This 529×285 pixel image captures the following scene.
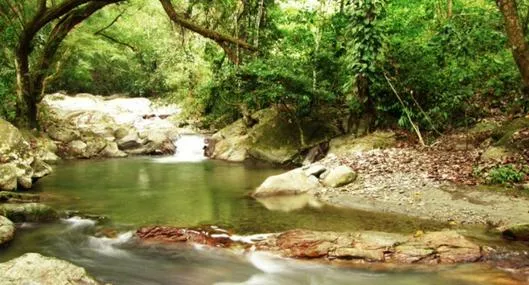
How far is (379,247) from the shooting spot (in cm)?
664

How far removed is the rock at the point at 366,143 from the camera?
516 inches

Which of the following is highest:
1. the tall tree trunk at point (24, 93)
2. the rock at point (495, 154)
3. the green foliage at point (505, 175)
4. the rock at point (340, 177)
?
the tall tree trunk at point (24, 93)

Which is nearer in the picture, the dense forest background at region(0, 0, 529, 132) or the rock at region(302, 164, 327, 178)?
the rock at region(302, 164, 327, 178)

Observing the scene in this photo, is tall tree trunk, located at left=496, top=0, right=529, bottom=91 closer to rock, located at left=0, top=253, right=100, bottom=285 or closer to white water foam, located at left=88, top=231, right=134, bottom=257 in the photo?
white water foam, located at left=88, top=231, right=134, bottom=257

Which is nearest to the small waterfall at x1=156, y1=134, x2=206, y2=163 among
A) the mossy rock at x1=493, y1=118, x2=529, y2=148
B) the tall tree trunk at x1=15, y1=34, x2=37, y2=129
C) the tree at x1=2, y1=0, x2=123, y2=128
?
the tall tree trunk at x1=15, y1=34, x2=37, y2=129

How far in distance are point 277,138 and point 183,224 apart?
8344 millimetres

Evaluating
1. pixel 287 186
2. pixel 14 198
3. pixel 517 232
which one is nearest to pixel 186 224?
pixel 287 186

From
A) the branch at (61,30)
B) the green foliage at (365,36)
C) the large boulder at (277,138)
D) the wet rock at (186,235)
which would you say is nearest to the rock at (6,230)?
the wet rock at (186,235)

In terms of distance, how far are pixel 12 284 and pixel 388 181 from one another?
7528 millimetres

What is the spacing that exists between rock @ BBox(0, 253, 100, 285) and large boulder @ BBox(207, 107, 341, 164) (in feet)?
36.2

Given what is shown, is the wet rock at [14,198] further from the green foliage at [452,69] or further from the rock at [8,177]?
the green foliage at [452,69]

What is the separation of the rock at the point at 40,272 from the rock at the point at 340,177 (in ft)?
21.7

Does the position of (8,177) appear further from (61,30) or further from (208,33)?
(61,30)

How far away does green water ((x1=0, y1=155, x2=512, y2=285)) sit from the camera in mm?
6293
